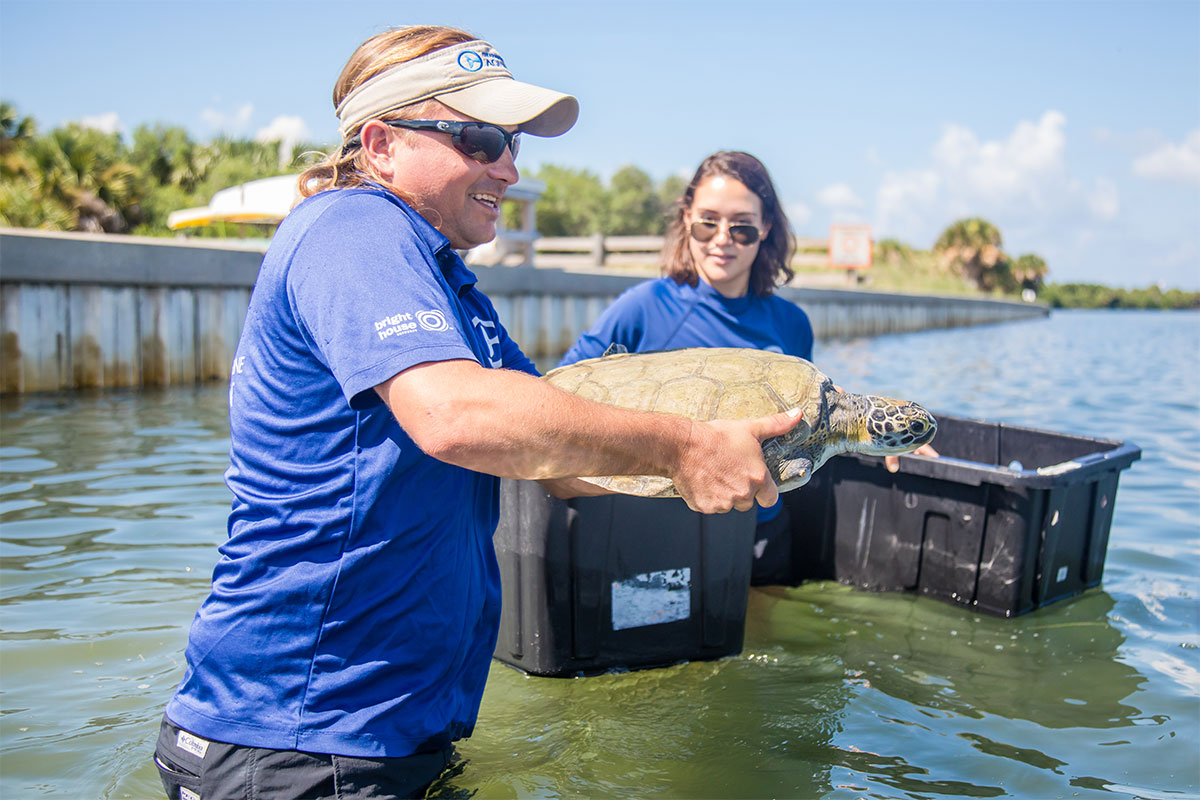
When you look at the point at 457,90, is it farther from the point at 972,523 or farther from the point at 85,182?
the point at 85,182

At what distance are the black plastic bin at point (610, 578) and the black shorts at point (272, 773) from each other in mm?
1597

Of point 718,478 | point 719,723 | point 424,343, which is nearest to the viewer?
point 424,343

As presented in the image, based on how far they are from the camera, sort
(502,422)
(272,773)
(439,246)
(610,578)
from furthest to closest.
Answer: (610,578)
(439,246)
(272,773)
(502,422)

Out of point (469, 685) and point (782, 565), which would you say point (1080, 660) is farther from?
point (469, 685)

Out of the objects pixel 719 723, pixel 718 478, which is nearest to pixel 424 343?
pixel 718 478

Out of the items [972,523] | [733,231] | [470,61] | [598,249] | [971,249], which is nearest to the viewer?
[470,61]

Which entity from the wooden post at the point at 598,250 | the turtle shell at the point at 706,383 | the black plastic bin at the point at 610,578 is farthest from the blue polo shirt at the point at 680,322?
the wooden post at the point at 598,250

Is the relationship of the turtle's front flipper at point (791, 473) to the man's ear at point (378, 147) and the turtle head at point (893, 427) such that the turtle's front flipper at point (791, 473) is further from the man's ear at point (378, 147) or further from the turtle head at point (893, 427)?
the man's ear at point (378, 147)

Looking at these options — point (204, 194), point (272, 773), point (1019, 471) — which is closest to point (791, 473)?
point (272, 773)

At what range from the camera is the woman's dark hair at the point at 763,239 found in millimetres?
4258

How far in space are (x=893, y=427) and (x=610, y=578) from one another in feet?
4.19

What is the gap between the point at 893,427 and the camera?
3.34 m

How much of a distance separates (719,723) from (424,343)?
243 cm

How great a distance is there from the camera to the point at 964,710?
11.8ft
